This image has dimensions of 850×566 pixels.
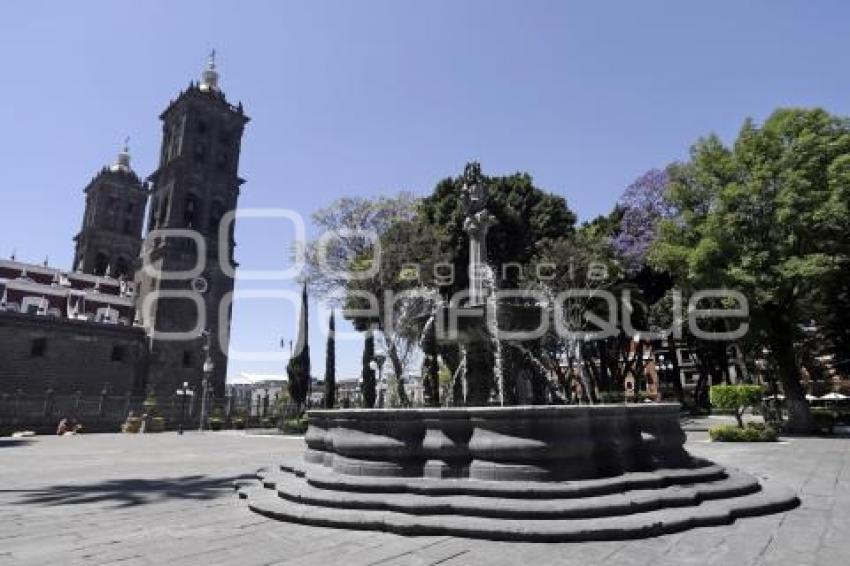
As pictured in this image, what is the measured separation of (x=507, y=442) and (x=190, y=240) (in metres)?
49.7

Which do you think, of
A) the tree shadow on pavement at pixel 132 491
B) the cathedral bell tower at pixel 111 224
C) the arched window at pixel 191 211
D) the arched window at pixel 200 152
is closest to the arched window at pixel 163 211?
the arched window at pixel 191 211

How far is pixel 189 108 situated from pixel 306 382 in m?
31.6

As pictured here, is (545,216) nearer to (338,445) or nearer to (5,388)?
(338,445)

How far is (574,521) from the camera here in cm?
521

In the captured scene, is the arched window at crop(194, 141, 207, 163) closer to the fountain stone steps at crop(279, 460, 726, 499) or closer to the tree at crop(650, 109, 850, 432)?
the tree at crop(650, 109, 850, 432)

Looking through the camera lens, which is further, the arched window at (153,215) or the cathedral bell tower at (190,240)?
A: the arched window at (153,215)

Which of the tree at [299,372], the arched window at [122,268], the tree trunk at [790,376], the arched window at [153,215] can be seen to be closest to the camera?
the tree trunk at [790,376]

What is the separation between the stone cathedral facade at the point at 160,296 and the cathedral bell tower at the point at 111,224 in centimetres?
48

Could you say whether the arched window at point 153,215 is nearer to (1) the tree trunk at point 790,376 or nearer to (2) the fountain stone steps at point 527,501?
(1) the tree trunk at point 790,376

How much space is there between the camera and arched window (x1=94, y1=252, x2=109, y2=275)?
198 feet

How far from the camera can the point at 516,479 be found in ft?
19.6

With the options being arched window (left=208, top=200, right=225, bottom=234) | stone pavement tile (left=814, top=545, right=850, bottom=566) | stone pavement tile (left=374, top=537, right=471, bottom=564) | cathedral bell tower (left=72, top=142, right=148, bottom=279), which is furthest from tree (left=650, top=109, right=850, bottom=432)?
cathedral bell tower (left=72, top=142, right=148, bottom=279)

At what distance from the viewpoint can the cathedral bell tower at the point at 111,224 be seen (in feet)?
198

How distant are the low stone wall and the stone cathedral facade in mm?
40679
